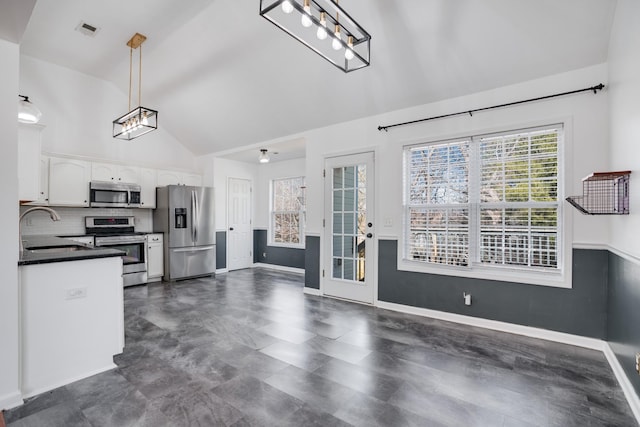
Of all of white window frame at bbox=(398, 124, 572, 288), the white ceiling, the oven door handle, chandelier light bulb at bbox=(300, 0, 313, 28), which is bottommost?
the oven door handle

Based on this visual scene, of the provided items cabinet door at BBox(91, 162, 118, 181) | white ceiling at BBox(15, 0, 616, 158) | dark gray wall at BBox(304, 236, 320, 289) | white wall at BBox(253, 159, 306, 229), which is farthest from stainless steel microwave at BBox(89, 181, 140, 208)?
dark gray wall at BBox(304, 236, 320, 289)

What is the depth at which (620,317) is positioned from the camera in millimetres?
2375

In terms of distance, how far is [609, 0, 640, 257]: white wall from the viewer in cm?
198

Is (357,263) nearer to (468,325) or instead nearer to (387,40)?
(468,325)

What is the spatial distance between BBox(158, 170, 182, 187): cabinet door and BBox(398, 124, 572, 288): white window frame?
15.1ft

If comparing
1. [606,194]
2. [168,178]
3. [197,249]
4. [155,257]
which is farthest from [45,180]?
[606,194]

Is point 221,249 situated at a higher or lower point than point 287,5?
lower

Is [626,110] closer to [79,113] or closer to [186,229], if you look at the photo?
[186,229]

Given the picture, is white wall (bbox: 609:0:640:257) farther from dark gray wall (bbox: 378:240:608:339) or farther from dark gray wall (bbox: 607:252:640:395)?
dark gray wall (bbox: 378:240:608:339)

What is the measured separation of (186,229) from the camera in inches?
233

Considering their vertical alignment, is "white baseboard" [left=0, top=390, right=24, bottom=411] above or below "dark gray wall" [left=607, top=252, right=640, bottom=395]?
below

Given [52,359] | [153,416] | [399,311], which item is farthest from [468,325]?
[52,359]

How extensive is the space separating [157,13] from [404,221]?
153 inches

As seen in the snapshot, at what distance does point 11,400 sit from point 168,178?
15.4 ft
